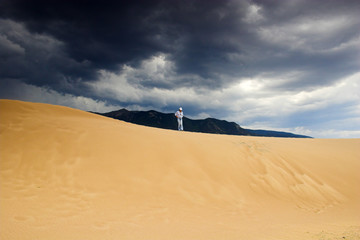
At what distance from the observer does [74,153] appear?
6602mm

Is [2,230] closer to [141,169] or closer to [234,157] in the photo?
[141,169]

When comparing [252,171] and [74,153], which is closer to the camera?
[74,153]

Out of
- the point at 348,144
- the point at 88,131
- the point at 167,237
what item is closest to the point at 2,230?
the point at 167,237

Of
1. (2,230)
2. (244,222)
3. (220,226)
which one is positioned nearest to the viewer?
(2,230)

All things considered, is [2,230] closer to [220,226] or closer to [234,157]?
[220,226]

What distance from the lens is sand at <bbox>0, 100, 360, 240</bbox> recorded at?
372 centimetres

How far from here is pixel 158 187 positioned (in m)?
5.77

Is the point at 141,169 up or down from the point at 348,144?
down

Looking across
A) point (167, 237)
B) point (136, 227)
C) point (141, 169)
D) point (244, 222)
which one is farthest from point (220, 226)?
point (141, 169)

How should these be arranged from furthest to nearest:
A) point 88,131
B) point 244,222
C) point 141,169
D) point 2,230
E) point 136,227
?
point 88,131 < point 141,169 < point 244,222 < point 136,227 < point 2,230

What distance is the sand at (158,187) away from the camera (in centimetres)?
372

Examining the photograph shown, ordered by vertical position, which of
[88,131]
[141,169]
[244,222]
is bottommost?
[244,222]

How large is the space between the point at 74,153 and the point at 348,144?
50.2ft

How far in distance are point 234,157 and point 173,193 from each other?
3.58 metres
